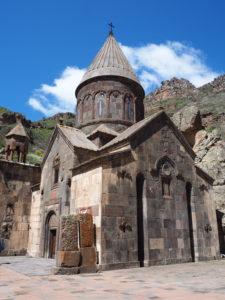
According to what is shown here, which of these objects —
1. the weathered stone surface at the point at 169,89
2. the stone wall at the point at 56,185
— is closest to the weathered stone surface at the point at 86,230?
the stone wall at the point at 56,185

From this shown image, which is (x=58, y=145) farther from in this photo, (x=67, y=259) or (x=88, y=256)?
(x=67, y=259)

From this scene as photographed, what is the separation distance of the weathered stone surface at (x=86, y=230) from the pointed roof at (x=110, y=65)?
1003 cm

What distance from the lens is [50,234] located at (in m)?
11.2

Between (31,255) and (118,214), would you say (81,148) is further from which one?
(31,255)

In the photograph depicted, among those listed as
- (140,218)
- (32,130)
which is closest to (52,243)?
(140,218)

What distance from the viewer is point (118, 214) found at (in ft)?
25.9

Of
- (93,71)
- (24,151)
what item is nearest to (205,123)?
(93,71)

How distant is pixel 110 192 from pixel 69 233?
1846 millimetres

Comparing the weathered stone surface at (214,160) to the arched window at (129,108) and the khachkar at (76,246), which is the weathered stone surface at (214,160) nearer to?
the arched window at (129,108)

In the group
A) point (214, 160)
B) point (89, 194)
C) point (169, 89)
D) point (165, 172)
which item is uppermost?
point (169, 89)

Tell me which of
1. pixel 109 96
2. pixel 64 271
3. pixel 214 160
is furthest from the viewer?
pixel 214 160

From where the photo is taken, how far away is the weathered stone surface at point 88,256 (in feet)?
21.9

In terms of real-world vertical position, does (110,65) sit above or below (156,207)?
above

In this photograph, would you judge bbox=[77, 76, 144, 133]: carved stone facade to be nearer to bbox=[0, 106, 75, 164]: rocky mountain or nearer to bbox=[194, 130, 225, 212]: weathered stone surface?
bbox=[194, 130, 225, 212]: weathered stone surface
